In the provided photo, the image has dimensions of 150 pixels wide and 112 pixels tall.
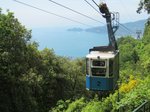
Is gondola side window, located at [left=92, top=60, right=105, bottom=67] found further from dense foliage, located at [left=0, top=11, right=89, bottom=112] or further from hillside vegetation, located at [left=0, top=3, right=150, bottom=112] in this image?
dense foliage, located at [left=0, top=11, right=89, bottom=112]

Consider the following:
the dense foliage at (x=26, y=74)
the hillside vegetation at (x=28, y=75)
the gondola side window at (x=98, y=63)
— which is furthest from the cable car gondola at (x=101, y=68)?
the dense foliage at (x=26, y=74)

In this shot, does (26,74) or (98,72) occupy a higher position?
(98,72)

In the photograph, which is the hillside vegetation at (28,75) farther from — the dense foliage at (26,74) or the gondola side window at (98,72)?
the gondola side window at (98,72)

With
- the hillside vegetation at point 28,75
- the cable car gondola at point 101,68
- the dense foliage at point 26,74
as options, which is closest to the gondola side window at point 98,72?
the cable car gondola at point 101,68

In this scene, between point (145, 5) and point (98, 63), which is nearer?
point (98, 63)

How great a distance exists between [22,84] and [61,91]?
7.76 meters

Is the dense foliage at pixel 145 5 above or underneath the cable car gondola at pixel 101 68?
above

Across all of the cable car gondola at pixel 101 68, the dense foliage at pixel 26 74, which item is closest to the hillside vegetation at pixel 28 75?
the dense foliage at pixel 26 74

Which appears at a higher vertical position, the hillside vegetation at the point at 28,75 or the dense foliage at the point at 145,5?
the dense foliage at the point at 145,5

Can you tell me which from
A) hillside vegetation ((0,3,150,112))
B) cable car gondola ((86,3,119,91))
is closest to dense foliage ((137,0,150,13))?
hillside vegetation ((0,3,150,112))

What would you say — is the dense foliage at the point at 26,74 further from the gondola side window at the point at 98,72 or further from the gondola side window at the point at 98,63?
the gondola side window at the point at 98,63

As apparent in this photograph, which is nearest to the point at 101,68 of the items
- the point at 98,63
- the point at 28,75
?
the point at 98,63

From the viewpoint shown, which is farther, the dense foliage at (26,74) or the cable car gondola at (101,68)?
the dense foliage at (26,74)

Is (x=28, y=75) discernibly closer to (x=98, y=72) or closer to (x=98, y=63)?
(x=98, y=72)
